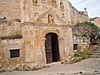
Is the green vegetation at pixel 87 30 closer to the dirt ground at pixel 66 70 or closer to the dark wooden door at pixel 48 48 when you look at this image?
the dark wooden door at pixel 48 48

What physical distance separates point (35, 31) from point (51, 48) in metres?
2.63

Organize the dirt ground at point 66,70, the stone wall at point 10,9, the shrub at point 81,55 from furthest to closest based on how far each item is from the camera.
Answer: the shrub at point 81,55 → the stone wall at point 10,9 → the dirt ground at point 66,70

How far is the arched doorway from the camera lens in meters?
16.6

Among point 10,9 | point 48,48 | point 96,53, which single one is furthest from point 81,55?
point 10,9

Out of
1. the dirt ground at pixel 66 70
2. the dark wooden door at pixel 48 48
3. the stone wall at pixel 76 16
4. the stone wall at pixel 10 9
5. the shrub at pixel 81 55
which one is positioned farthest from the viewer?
the stone wall at pixel 76 16

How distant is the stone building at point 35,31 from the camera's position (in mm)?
14820

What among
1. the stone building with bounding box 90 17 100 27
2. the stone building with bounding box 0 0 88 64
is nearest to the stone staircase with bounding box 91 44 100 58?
the stone building with bounding box 0 0 88 64

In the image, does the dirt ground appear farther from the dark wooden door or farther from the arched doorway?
the arched doorway

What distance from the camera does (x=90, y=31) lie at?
22.0 metres

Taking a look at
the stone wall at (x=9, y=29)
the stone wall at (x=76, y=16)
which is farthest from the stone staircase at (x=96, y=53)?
the stone wall at (x=9, y=29)

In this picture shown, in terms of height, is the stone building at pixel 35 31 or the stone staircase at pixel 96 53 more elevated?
the stone building at pixel 35 31

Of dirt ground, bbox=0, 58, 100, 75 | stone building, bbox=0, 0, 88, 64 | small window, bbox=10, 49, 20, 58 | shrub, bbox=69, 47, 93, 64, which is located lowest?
dirt ground, bbox=0, 58, 100, 75

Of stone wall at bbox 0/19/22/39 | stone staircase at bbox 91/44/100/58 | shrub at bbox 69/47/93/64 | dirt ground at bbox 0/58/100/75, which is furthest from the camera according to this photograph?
stone staircase at bbox 91/44/100/58

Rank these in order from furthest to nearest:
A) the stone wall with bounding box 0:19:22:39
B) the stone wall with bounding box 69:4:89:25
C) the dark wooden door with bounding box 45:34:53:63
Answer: the stone wall with bounding box 69:4:89:25
the dark wooden door with bounding box 45:34:53:63
the stone wall with bounding box 0:19:22:39
